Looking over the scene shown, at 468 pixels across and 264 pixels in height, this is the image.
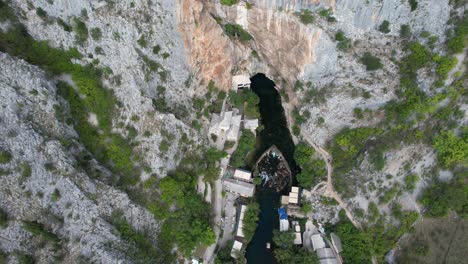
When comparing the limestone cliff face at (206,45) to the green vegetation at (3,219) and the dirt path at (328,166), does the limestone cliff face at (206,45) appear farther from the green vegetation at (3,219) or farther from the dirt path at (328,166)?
the green vegetation at (3,219)

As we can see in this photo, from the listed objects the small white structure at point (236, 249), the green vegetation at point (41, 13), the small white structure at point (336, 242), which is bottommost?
the small white structure at point (236, 249)

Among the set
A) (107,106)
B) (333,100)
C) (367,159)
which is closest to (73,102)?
(107,106)

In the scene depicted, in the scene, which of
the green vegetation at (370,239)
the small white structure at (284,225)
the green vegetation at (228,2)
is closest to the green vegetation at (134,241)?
the small white structure at (284,225)

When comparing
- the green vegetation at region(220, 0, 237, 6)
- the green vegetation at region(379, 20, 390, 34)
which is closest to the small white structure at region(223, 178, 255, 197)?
the green vegetation at region(220, 0, 237, 6)

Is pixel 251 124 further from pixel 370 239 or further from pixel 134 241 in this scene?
pixel 134 241

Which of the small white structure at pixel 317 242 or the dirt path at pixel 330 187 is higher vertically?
the dirt path at pixel 330 187
